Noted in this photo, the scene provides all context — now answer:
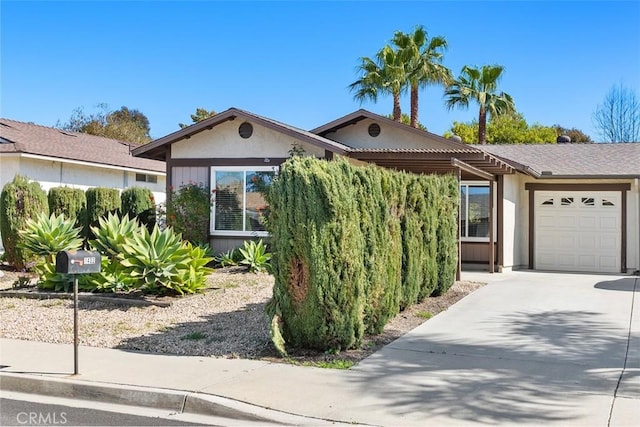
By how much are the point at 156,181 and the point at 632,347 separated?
22.1 m

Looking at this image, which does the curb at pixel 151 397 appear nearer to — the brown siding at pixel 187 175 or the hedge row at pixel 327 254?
the hedge row at pixel 327 254

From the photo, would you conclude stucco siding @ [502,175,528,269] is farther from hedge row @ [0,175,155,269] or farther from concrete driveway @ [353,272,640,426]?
hedge row @ [0,175,155,269]

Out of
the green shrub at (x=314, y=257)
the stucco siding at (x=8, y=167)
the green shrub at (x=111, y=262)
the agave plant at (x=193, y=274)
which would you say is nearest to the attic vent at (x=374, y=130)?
the agave plant at (x=193, y=274)

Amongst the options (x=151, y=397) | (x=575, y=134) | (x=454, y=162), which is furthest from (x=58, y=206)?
(x=575, y=134)

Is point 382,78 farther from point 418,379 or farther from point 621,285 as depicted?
point 418,379

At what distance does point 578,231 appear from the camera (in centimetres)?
1795

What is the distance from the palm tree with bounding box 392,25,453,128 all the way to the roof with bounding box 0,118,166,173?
1192 centimetres

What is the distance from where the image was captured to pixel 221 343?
8.34m

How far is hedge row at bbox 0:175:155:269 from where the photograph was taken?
1510 cm

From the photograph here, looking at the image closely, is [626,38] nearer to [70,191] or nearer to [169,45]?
[169,45]

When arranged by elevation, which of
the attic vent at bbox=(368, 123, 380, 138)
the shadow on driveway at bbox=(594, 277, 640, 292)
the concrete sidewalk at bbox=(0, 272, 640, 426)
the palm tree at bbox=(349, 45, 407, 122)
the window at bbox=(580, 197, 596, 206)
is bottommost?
the concrete sidewalk at bbox=(0, 272, 640, 426)

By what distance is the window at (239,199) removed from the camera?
1633cm

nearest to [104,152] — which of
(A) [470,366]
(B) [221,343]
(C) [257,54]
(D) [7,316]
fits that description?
(C) [257,54]

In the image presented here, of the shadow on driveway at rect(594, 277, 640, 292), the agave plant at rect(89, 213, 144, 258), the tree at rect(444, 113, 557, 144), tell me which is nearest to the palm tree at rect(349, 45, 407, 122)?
the shadow on driveway at rect(594, 277, 640, 292)
